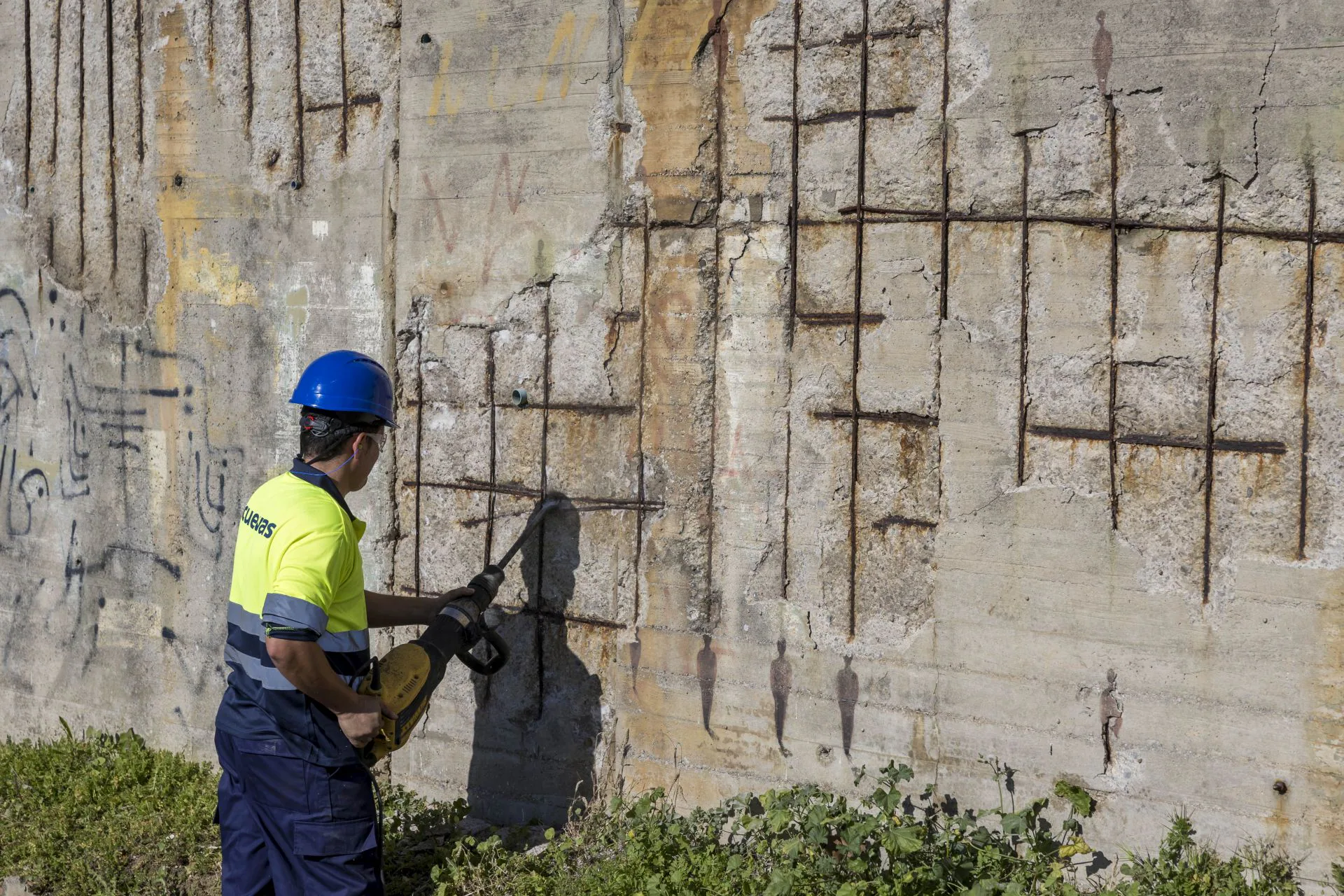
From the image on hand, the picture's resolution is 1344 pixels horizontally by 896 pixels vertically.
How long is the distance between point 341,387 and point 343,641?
67cm

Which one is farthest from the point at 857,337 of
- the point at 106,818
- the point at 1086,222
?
the point at 106,818

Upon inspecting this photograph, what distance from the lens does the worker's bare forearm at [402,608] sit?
329 centimetres

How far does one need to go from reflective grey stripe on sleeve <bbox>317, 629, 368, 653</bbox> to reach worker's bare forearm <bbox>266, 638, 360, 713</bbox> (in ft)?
0.17

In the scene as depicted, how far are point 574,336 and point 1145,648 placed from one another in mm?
1964

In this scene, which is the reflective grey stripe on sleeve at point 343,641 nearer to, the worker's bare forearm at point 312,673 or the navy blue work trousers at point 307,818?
the worker's bare forearm at point 312,673

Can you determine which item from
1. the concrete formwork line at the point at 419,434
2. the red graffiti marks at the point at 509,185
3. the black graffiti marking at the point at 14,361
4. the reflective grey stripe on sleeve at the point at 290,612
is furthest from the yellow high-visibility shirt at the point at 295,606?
the black graffiti marking at the point at 14,361

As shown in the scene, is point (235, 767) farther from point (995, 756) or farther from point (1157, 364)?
point (1157, 364)

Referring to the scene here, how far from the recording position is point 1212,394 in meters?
2.92

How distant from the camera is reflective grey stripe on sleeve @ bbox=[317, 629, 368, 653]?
9.10 ft

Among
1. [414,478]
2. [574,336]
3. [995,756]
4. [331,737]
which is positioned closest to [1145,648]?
[995,756]

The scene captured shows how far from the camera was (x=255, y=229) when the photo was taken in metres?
4.12

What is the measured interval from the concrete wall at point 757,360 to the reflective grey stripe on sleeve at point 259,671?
1.02 metres

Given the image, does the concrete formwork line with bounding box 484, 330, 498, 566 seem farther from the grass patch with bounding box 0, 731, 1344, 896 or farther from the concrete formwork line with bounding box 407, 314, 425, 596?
the grass patch with bounding box 0, 731, 1344, 896

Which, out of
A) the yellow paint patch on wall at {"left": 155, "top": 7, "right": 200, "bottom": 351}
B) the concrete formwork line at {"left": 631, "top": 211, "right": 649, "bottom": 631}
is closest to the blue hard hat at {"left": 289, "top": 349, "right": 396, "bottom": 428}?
the concrete formwork line at {"left": 631, "top": 211, "right": 649, "bottom": 631}
